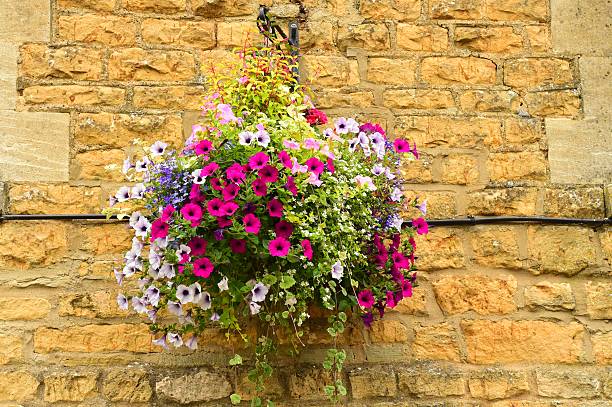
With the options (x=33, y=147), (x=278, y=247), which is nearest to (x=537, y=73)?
(x=278, y=247)

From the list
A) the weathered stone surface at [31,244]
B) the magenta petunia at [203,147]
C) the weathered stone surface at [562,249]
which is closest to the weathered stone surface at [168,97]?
the weathered stone surface at [31,244]

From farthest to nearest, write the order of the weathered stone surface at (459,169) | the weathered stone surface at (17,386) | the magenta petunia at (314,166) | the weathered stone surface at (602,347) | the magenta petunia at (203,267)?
the weathered stone surface at (459,169)
the weathered stone surface at (602,347)
the weathered stone surface at (17,386)
the magenta petunia at (314,166)
the magenta petunia at (203,267)

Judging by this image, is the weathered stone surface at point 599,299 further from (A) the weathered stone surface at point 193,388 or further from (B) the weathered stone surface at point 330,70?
(A) the weathered stone surface at point 193,388

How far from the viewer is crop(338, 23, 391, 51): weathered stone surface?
3.71 metres

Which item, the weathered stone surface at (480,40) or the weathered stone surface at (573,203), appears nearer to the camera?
the weathered stone surface at (573,203)

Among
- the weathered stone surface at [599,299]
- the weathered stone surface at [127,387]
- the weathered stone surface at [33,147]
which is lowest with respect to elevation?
the weathered stone surface at [127,387]

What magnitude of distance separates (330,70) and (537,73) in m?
0.89

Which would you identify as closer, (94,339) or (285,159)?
(285,159)

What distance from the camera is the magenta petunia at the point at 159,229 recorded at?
277 centimetres

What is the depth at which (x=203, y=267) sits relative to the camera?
2.73 m

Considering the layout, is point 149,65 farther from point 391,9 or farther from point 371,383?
point 371,383

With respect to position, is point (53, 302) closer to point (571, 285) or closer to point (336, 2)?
point (336, 2)

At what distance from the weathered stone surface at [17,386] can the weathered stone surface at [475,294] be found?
1580mm

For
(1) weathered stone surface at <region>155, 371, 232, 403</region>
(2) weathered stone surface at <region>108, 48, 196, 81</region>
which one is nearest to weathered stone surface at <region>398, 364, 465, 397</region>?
(1) weathered stone surface at <region>155, 371, 232, 403</region>
